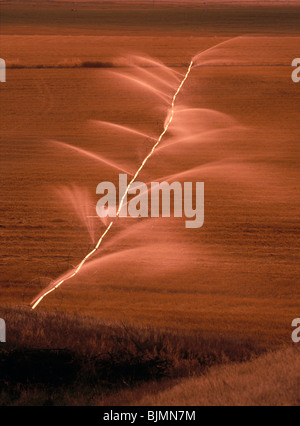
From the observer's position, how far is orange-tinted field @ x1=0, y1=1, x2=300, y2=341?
8297 millimetres

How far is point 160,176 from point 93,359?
8.81m


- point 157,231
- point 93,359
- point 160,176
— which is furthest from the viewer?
point 160,176

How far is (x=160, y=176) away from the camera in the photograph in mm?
14203

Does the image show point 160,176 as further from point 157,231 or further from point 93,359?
point 93,359

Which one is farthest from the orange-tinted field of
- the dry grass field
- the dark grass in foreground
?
the dark grass in foreground

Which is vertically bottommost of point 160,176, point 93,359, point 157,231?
point 93,359

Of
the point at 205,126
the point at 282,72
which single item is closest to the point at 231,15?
the point at 282,72

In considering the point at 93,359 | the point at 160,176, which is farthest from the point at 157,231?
the point at 93,359

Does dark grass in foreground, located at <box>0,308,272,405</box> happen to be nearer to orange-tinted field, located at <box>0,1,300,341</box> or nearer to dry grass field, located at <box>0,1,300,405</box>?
dry grass field, located at <box>0,1,300,405</box>

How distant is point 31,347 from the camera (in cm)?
570

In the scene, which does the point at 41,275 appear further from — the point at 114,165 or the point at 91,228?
the point at 114,165

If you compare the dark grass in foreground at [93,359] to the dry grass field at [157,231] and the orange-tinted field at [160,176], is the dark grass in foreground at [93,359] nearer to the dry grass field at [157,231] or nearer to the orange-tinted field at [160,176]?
the dry grass field at [157,231]

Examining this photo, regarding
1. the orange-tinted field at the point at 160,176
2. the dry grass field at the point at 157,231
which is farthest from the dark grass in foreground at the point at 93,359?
the orange-tinted field at the point at 160,176

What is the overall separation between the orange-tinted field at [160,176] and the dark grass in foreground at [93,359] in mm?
1110
